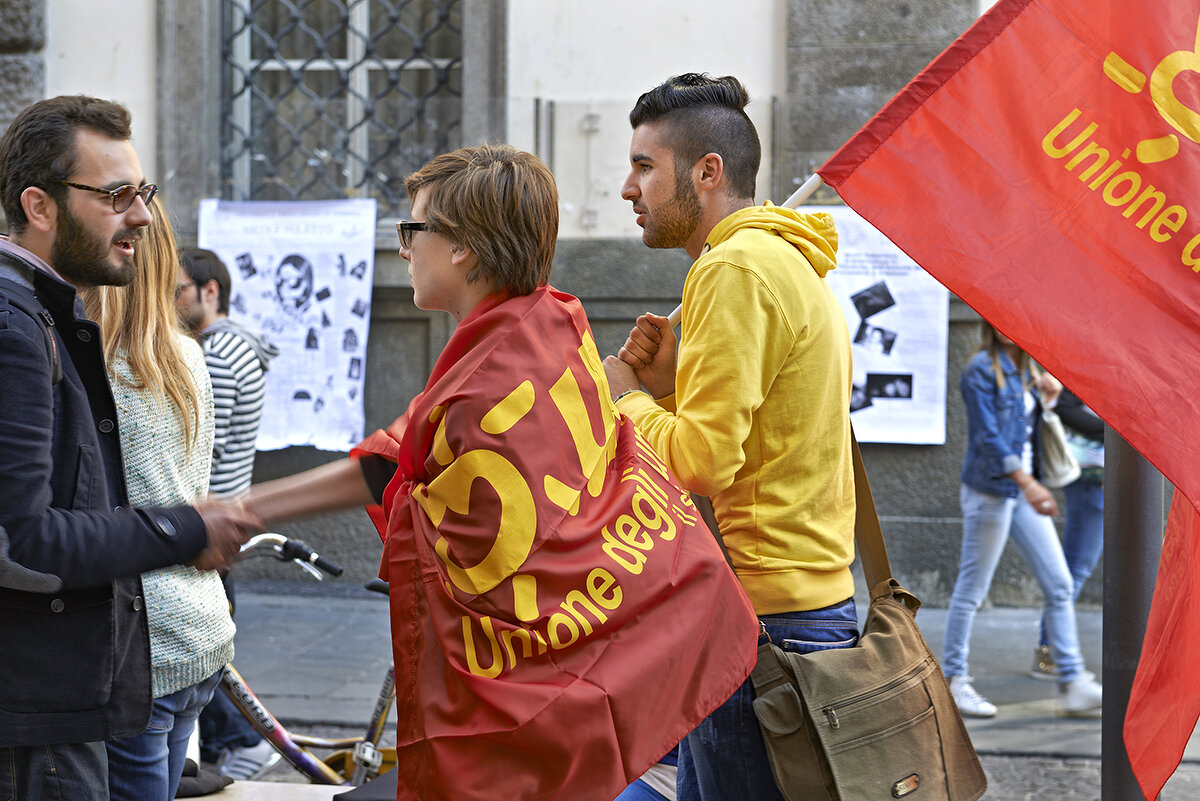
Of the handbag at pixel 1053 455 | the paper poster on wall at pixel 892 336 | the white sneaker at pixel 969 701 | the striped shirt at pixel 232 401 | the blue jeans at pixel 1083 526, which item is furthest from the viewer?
the paper poster on wall at pixel 892 336

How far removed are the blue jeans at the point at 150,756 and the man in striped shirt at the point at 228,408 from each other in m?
1.95

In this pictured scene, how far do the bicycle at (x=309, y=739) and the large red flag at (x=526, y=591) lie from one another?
1623 millimetres

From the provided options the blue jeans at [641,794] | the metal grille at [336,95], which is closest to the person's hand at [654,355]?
the blue jeans at [641,794]

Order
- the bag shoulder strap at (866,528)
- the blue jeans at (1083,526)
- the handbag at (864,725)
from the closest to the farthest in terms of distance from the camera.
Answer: the handbag at (864,725) < the bag shoulder strap at (866,528) < the blue jeans at (1083,526)

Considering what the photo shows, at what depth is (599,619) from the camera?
171cm

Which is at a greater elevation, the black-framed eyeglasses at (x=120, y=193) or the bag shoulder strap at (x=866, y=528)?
the black-framed eyeglasses at (x=120, y=193)

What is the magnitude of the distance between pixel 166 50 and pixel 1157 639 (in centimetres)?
717

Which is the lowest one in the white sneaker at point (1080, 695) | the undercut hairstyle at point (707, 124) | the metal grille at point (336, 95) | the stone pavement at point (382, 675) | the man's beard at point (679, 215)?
the stone pavement at point (382, 675)

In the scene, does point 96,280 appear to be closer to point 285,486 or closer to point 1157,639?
point 285,486

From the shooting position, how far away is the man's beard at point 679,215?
2.47 meters

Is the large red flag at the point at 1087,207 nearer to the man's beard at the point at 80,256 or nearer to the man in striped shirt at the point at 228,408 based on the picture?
the man's beard at the point at 80,256

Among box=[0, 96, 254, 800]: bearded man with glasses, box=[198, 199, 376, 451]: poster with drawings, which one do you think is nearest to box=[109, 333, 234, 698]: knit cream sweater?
box=[0, 96, 254, 800]: bearded man with glasses

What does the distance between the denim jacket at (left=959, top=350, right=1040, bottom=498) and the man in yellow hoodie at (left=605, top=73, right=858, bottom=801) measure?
3219 mm

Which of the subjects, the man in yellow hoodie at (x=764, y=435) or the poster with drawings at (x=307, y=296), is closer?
the man in yellow hoodie at (x=764, y=435)
